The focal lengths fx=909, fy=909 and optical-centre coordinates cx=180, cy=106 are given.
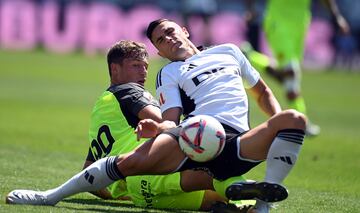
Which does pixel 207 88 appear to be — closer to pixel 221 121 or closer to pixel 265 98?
pixel 221 121

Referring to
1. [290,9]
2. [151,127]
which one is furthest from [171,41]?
[290,9]

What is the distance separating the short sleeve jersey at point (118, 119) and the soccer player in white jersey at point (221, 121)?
292 millimetres

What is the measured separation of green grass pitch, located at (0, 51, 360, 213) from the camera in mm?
8234

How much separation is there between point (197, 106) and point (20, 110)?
10.3 m

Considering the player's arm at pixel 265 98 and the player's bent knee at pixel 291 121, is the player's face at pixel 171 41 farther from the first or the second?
the player's bent knee at pixel 291 121

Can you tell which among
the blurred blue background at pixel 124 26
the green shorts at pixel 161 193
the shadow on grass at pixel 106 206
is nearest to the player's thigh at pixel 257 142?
the green shorts at pixel 161 193

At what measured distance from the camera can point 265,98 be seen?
8.02 meters

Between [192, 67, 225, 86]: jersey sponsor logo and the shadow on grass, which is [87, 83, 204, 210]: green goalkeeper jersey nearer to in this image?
the shadow on grass

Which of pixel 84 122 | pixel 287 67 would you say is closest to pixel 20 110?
pixel 84 122

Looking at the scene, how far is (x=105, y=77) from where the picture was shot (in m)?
26.5

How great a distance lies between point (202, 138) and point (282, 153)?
2.00 feet

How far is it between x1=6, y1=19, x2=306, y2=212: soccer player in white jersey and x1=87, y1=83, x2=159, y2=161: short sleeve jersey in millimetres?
292

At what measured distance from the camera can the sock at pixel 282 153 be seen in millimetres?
6766

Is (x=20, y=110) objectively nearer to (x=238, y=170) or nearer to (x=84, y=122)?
(x=84, y=122)
